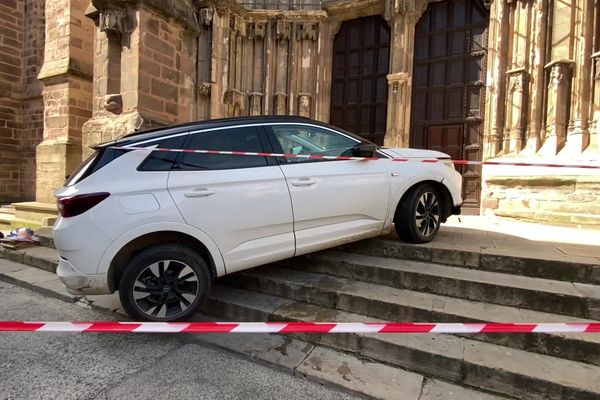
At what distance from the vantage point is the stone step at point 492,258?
334 cm

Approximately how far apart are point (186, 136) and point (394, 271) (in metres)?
2.38

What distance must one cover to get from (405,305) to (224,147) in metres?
2.13

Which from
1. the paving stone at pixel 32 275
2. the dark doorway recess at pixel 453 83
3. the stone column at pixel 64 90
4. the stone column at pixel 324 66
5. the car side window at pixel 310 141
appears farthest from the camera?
the stone column at pixel 324 66

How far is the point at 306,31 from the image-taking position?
457 inches

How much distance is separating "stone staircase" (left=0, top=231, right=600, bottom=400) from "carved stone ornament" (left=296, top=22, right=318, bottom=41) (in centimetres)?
934

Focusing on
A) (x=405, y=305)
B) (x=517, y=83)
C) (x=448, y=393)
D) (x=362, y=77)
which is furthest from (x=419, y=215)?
(x=362, y=77)

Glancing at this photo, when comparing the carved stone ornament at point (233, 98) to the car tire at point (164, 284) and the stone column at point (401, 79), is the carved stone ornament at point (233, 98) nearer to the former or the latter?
the stone column at point (401, 79)

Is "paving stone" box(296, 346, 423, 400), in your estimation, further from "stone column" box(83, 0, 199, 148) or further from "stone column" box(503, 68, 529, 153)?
"stone column" box(503, 68, 529, 153)

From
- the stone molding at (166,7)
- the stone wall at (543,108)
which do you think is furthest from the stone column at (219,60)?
the stone wall at (543,108)

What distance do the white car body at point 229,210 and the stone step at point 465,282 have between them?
0.41 meters

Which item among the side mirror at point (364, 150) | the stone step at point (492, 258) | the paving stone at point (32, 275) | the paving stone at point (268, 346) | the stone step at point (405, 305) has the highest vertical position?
the side mirror at point (364, 150)

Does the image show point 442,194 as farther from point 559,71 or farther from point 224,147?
point 559,71

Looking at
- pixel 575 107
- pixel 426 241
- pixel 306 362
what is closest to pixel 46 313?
pixel 306 362

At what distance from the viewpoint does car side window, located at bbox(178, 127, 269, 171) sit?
3068 millimetres
